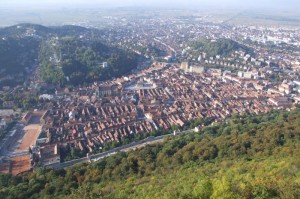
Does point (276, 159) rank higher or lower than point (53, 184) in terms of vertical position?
higher

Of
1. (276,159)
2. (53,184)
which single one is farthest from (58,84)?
(276,159)

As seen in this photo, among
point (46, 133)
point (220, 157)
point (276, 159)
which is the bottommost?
point (46, 133)

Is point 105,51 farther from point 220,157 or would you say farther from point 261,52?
point 220,157

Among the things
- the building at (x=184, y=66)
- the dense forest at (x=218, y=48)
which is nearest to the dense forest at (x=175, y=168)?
the building at (x=184, y=66)

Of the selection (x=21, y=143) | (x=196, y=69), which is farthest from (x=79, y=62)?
(x=21, y=143)

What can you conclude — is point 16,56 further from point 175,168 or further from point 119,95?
point 175,168

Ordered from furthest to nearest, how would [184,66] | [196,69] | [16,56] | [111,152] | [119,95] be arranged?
[184,66], [16,56], [196,69], [119,95], [111,152]

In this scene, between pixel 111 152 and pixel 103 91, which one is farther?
pixel 103 91

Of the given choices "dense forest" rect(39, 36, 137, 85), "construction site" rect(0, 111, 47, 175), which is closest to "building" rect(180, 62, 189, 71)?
"dense forest" rect(39, 36, 137, 85)
